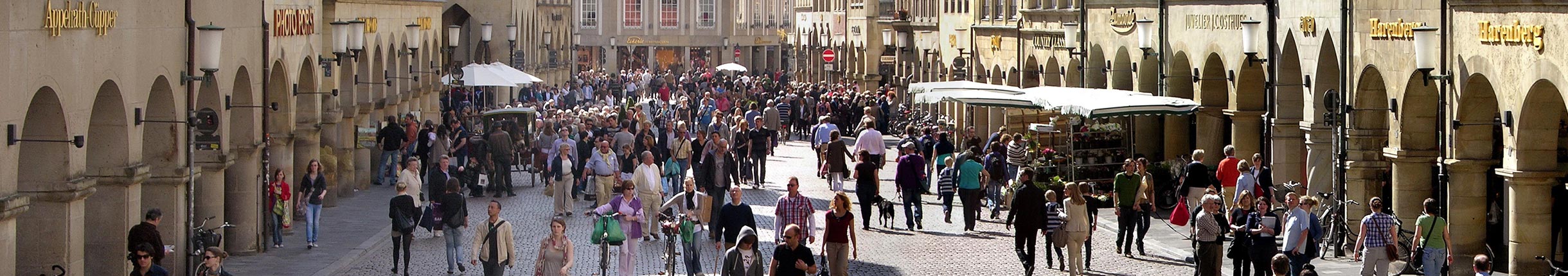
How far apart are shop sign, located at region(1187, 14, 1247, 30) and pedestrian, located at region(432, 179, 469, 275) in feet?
33.6

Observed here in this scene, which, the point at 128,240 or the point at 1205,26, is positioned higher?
the point at 1205,26

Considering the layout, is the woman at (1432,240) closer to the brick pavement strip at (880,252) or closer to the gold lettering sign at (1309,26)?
the brick pavement strip at (880,252)

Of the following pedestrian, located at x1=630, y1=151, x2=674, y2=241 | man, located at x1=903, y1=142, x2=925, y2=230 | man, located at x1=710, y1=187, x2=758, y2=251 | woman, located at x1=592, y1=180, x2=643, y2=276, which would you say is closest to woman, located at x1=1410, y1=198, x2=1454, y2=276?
man, located at x1=710, y1=187, x2=758, y2=251

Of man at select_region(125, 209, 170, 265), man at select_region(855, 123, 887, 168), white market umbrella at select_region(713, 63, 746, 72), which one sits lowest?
man at select_region(125, 209, 170, 265)

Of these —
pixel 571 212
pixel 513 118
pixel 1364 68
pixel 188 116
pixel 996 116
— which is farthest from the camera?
pixel 996 116

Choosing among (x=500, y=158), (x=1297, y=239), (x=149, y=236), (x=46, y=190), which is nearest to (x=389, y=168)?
(x=500, y=158)

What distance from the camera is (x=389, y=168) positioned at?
1294 inches

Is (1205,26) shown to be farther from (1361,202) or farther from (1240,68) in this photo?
(1361,202)

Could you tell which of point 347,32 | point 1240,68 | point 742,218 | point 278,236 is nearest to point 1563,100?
point 742,218

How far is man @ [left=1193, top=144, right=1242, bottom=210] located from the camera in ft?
83.4

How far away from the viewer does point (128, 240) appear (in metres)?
17.8

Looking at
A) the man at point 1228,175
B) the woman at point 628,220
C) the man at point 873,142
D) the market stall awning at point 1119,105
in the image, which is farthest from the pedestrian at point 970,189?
the woman at point 628,220

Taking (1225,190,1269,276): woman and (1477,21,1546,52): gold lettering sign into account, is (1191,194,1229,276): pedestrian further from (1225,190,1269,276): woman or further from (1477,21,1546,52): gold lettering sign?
(1477,21,1546,52): gold lettering sign

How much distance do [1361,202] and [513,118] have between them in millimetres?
15723
